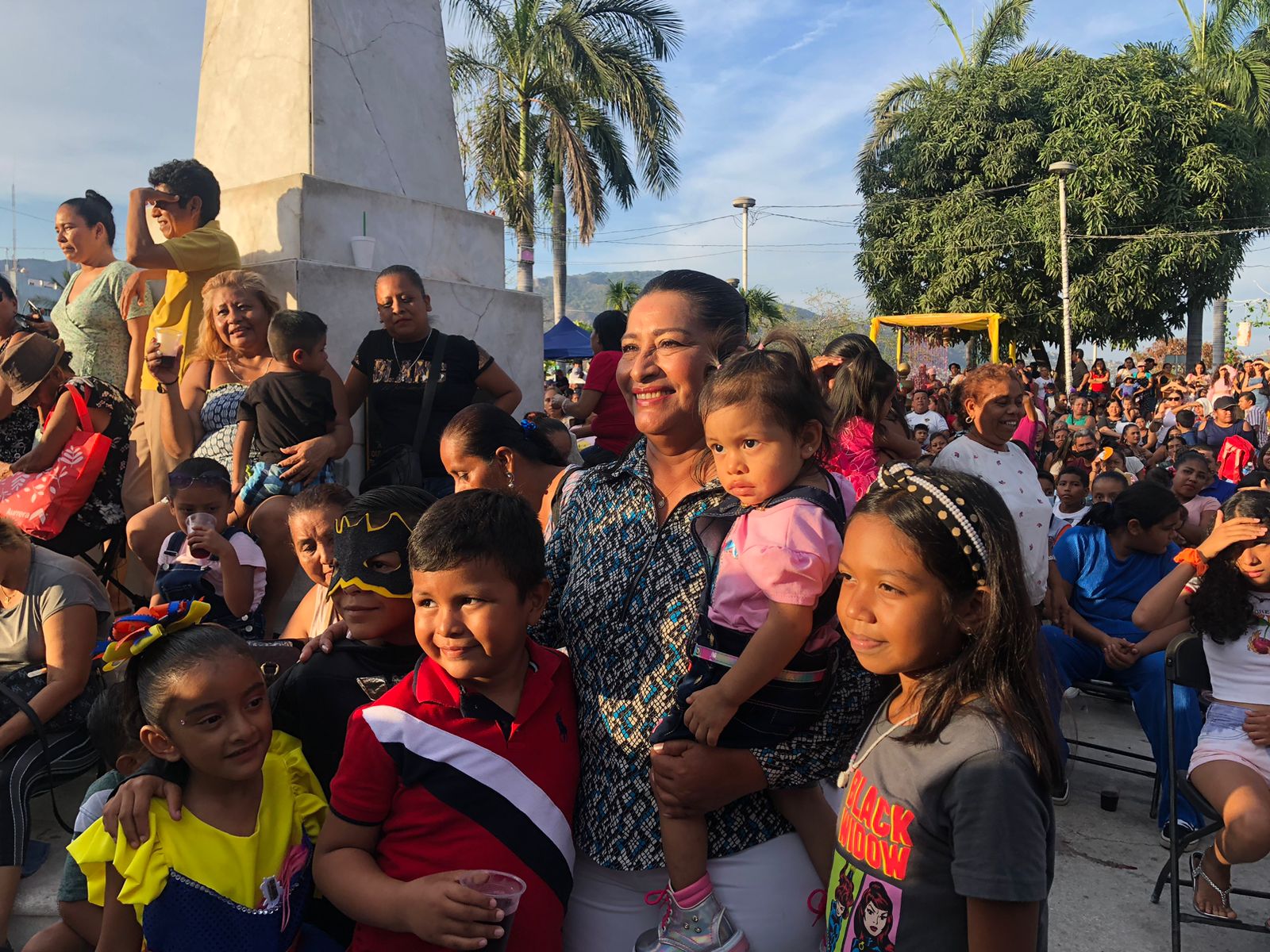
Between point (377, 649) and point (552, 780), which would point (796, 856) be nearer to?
point (552, 780)

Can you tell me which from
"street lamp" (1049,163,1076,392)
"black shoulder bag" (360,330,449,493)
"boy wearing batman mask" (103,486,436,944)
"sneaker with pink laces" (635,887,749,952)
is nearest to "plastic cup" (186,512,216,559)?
"black shoulder bag" (360,330,449,493)

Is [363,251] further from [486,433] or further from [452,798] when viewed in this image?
[452,798]

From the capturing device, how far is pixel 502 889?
4.97 ft

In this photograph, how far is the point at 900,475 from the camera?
1633 mm

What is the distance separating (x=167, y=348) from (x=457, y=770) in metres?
3.05

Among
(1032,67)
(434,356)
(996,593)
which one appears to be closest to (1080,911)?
(996,593)

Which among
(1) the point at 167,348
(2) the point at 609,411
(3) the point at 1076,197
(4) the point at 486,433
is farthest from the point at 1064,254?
(4) the point at 486,433

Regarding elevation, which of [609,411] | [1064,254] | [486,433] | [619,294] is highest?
[619,294]

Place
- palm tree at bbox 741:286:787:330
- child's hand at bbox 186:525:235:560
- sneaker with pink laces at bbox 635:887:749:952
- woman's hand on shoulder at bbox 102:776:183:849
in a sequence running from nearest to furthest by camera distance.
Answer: sneaker with pink laces at bbox 635:887:749:952, woman's hand on shoulder at bbox 102:776:183:849, child's hand at bbox 186:525:235:560, palm tree at bbox 741:286:787:330

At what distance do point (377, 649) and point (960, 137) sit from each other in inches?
1038

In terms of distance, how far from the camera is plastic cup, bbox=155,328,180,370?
12.8 ft

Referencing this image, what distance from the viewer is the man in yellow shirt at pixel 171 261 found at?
4.20 metres

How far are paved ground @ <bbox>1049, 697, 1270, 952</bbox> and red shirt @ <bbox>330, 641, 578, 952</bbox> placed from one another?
7.03 feet

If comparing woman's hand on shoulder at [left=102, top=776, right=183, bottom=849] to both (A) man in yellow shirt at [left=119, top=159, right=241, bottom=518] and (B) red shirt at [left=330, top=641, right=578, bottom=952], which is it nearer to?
(B) red shirt at [left=330, top=641, right=578, bottom=952]
